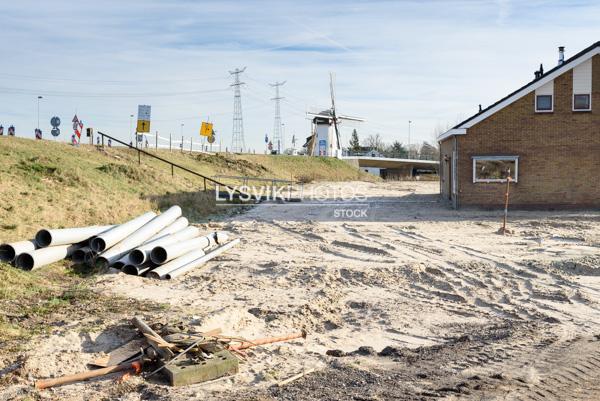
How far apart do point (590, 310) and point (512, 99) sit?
15964 mm

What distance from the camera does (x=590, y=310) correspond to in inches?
427

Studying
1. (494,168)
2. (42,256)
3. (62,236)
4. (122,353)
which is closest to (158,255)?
(62,236)

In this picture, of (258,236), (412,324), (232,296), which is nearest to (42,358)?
(232,296)

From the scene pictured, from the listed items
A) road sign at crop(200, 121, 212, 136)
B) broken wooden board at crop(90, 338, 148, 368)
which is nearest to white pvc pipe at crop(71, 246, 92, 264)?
broken wooden board at crop(90, 338, 148, 368)

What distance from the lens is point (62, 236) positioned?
1355cm

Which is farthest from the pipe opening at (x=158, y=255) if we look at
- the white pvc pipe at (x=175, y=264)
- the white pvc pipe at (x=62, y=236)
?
the white pvc pipe at (x=62, y=236)

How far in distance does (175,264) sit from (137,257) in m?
0.84

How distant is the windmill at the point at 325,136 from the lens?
7606 centimetres

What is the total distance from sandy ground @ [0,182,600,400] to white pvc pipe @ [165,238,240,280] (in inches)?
9.2

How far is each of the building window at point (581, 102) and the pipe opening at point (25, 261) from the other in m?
21.1

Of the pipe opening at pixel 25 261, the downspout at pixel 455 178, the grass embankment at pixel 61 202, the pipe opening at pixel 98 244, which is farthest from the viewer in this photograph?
the downspout at pixel 455 178

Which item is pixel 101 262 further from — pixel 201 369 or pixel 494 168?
pixel 494 168

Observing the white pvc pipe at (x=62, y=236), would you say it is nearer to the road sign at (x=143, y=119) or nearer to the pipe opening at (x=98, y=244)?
the pipe opening at (x=98, y=244)

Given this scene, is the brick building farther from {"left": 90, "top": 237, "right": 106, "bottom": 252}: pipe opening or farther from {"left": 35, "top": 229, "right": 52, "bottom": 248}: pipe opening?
{"left": 35, "top": 229, "right": 52, "bottom": 248}: pipe opening
